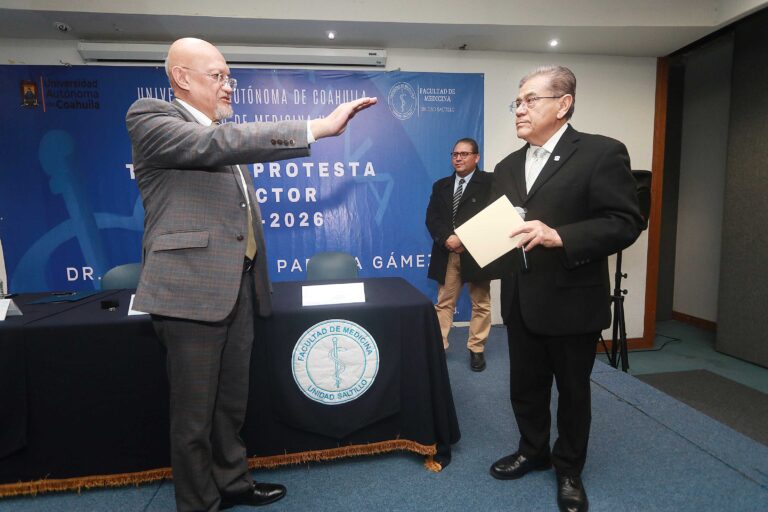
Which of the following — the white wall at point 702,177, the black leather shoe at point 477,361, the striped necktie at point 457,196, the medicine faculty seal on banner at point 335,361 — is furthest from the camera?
the white wall at point 702,177

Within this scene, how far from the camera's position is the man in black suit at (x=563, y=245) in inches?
51.9

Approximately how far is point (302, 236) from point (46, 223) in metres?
2.07

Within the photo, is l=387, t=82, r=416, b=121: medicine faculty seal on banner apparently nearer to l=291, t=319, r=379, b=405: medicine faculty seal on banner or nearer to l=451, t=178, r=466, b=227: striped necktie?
l=451, t=178, r=466, b=227: striped necktie

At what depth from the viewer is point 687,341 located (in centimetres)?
396

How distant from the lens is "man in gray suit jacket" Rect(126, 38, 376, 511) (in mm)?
1120

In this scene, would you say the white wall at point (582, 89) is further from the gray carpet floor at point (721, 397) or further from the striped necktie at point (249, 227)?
the striped necktie at point (249, 227)

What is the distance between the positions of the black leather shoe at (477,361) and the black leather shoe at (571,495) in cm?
131

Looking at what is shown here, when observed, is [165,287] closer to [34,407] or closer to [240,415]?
[240,415]

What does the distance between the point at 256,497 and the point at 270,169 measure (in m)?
2.58

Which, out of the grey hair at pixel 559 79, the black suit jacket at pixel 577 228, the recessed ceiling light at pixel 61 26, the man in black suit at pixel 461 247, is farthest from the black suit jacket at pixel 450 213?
the recessed ceiling light at pixel 61 26

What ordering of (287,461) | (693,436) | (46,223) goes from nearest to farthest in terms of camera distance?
(287,461) < (693,436) < (46,223)

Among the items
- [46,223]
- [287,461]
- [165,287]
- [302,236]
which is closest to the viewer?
[165,287]

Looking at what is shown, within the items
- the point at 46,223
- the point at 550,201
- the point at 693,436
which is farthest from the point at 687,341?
the point at 46,223

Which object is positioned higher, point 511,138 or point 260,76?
point 260,76
